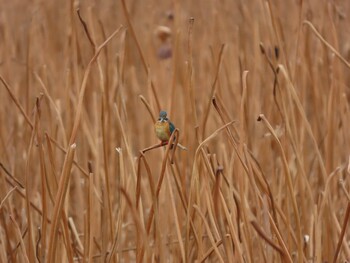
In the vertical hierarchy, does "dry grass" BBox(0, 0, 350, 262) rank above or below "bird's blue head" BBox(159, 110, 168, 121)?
below

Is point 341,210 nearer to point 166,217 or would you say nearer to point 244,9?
point 166,217

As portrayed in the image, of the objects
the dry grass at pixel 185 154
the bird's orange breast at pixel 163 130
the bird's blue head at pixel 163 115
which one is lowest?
the dry grass at pixel 185 154

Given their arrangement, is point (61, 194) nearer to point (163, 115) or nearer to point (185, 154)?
point (163, 115)

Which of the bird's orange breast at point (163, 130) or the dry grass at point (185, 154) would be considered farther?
the dry grass at point (185, 154)

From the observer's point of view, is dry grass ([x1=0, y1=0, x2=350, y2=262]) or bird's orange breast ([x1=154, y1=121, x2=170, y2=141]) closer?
bird's orange breast ([x1=154, y1=121, x2=170, y2=141])

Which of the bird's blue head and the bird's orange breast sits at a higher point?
the bird's blue head

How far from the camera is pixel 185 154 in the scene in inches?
37.6

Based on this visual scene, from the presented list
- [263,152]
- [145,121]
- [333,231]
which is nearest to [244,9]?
[145,121]

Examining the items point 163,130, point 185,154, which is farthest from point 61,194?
point 185,154

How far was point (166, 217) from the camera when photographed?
39.7 inches

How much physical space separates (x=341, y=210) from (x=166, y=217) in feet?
1.26

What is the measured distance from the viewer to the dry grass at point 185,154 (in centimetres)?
77

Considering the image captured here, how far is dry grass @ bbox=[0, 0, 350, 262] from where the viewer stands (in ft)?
2.53

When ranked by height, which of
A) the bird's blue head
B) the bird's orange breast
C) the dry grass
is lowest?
the dry grass
